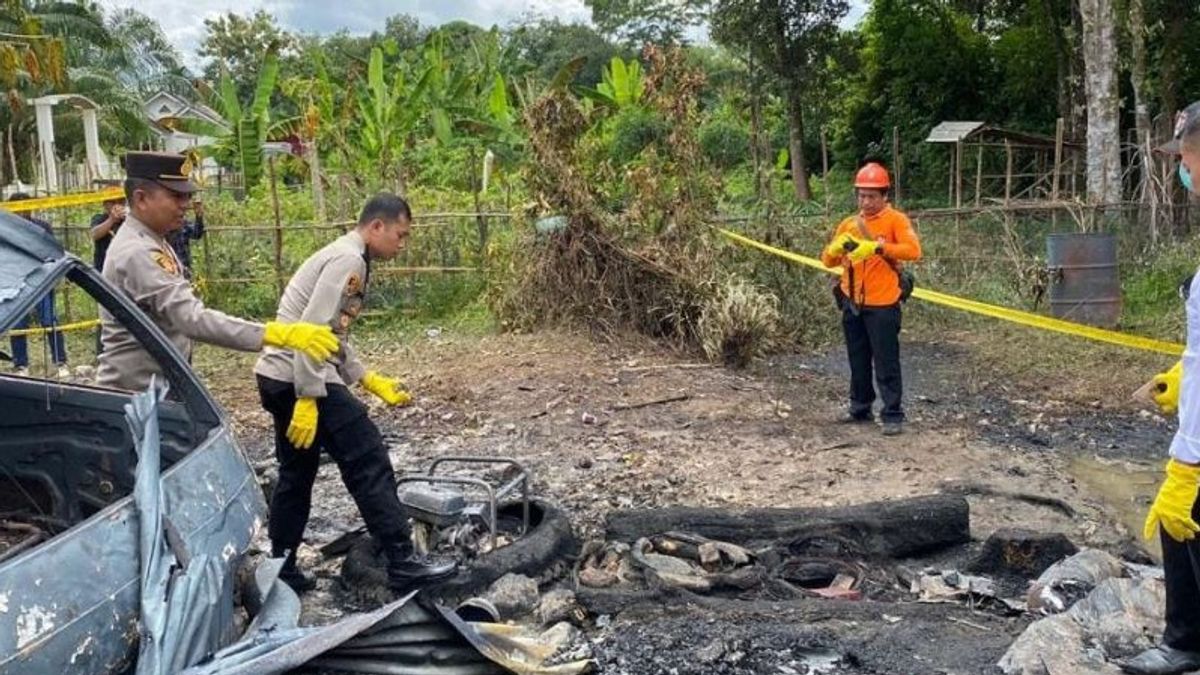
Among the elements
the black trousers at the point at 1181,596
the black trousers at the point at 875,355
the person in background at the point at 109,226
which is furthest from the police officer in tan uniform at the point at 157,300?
the person in background at the point at 109,226

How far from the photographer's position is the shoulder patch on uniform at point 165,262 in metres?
4.25

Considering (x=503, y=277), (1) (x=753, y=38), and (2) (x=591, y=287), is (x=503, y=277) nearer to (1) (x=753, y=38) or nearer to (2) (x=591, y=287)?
(2) (x=591, y=287)

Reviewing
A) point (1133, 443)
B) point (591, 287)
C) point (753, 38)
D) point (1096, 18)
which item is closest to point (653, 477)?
point (1133, 443)

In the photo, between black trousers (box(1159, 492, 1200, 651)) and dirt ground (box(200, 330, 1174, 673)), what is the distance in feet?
2.03

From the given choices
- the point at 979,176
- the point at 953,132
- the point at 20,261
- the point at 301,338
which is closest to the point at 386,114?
the point at 979,176

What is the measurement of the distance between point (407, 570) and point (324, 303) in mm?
1143

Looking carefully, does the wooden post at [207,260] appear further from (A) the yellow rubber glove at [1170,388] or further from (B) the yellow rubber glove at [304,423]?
(A) the yellow rubber glove at [1170,388]

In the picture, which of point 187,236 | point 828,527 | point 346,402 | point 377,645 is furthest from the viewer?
point 187,236

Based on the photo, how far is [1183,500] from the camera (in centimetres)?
346

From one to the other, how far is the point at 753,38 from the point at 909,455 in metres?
16.5

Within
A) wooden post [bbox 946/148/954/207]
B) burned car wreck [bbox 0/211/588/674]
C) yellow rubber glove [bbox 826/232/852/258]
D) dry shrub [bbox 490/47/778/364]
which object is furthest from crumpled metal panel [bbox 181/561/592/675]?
wooden post [bbox 946/148/954/207]

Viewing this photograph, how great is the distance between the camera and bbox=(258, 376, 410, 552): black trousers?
15.0ft

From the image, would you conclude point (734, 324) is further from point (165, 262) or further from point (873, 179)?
point (165, 262)

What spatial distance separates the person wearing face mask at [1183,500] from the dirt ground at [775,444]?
604 millimetres
